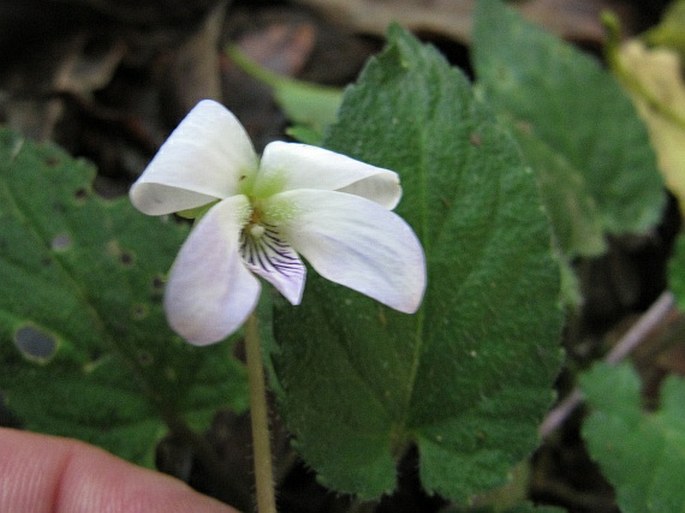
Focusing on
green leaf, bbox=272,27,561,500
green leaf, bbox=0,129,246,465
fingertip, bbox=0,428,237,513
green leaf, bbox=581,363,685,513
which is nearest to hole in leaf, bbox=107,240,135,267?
green leaf, bbox=0,129,246,465

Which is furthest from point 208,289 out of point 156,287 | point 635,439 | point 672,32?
point 672,32

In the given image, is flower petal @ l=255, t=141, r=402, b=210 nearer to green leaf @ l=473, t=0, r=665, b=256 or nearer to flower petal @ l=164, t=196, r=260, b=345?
flower petal @ l=164, t=196, r=260, b=345

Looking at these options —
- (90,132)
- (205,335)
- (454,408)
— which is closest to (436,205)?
(454,408)

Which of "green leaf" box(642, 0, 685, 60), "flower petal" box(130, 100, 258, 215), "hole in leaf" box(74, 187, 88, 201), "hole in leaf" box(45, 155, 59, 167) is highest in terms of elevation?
"flower petal" box(130, 100, 258, 215)

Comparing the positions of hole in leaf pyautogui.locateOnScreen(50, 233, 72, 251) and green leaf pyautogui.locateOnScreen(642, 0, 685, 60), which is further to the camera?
green leaf pyautogui.locateOnScreen(642, 0, 685, 60)

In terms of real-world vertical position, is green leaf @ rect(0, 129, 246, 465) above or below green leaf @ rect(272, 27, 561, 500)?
below

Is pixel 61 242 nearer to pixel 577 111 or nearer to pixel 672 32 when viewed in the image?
pixel 577 111

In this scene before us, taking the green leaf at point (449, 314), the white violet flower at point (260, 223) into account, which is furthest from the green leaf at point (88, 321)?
the white violet flower at point (260, 223)
